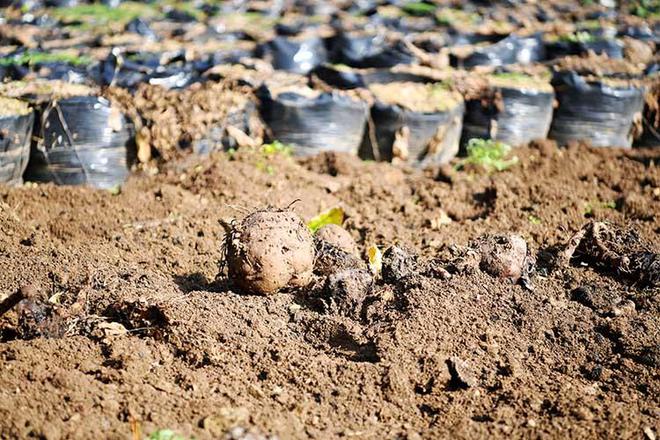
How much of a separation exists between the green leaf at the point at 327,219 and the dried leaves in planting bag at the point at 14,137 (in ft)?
7.49

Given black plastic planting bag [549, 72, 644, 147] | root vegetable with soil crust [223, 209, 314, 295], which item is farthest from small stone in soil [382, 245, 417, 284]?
black plastic planting bag [549, 72, 644, 147]

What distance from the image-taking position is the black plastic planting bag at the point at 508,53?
25.5 feet

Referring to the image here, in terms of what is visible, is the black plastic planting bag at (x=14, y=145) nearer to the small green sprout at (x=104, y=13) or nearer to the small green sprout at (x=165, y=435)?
the small green sprout at (x=165, y=435)

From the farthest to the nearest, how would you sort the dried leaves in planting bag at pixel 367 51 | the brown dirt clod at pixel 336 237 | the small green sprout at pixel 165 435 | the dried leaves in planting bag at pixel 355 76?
1. the dried leaves in planting bag at pixel 367 51
2. the dried leaves in planting bag at pixel 355 76
3. the brown dirt clod at pixel 336 237
4. the small green sprout at pixel 165 435

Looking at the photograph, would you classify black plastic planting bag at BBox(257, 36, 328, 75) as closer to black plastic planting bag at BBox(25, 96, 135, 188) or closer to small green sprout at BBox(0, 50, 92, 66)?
small green sprout at BBox(0, 50, 92, 66)

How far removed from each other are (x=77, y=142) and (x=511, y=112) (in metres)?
3.78

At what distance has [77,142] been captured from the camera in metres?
5.87

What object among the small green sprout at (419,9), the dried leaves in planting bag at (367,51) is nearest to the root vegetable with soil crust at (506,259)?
the dried leaves in planting bag at (367,51)

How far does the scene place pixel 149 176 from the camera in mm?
6094

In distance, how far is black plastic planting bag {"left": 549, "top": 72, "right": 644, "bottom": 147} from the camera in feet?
22.9

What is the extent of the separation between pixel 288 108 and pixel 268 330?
2889mm

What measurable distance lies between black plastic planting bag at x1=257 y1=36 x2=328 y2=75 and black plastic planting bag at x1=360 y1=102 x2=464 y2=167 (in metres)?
1.24

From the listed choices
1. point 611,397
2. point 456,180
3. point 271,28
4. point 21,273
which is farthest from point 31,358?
point 271,28

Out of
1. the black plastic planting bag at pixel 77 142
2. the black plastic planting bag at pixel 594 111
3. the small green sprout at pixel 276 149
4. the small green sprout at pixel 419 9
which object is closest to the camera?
the black plastic planting bag at pixel 77 142
